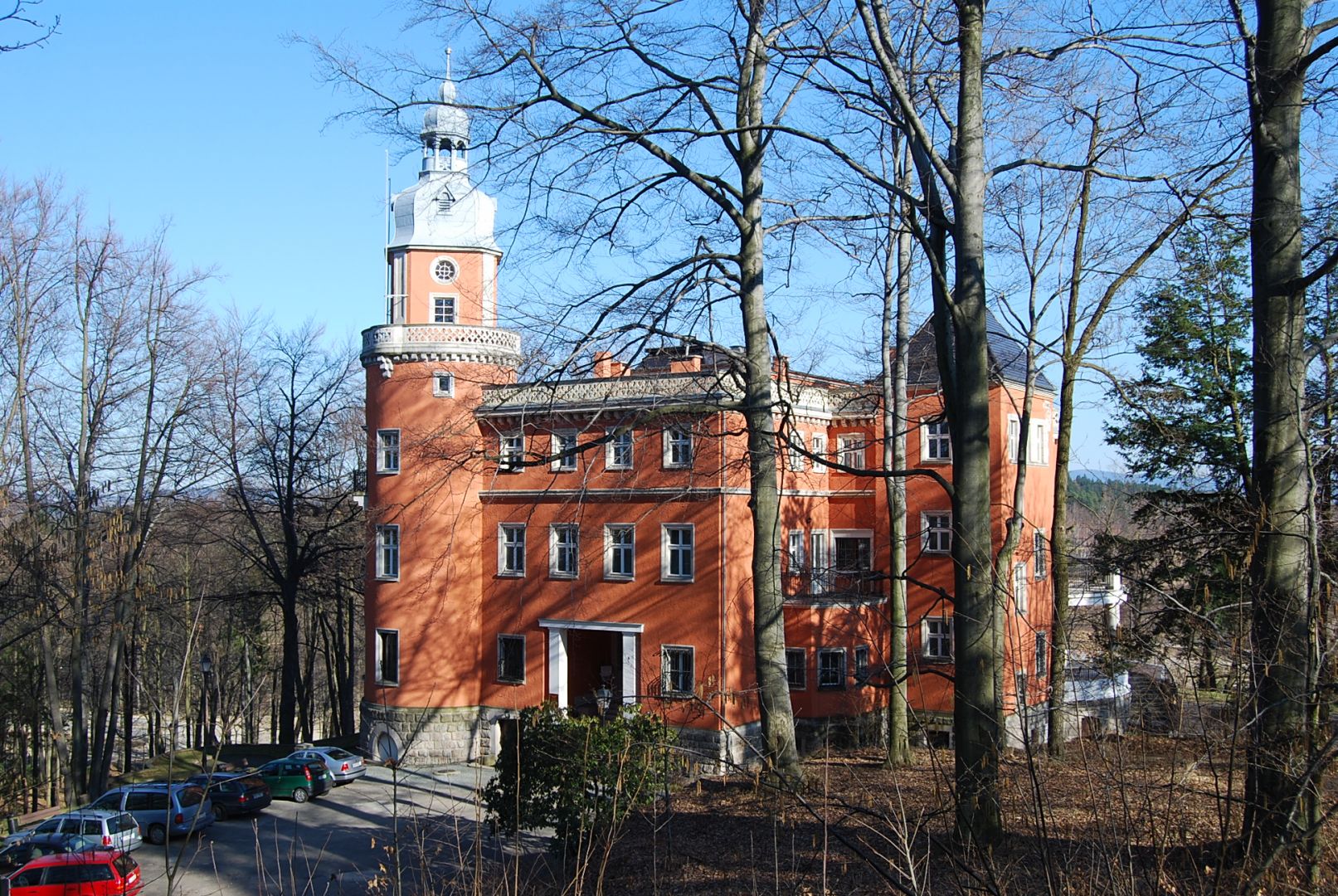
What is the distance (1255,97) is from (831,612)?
66.2 feet

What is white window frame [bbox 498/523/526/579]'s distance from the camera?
93.2 ft

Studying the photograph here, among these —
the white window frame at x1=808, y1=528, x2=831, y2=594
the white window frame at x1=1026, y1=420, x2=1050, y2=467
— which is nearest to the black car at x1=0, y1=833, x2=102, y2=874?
the white window frame at x1=808, y1=528, x2=831, y2=594

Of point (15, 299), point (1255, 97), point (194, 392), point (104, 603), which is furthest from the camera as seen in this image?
A: point (194, 392)

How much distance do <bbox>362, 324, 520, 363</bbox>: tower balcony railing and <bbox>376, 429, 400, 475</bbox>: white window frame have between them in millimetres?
2111

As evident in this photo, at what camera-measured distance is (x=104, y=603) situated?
85.4ft

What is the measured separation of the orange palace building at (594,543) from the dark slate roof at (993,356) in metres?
0.11

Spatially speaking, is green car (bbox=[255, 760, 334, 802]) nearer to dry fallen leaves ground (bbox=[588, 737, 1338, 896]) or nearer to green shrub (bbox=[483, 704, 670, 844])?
green shrub (bbox=[483, 704, 670, 844])

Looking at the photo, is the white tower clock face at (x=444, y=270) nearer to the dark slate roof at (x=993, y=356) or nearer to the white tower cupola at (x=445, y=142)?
the white tower cupola at (x=445, y=142)

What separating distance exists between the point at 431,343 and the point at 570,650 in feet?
29.2

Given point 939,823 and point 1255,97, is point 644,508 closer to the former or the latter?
point 939,823

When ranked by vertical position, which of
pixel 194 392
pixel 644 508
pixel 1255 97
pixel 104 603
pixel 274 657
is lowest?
pixel 274 657

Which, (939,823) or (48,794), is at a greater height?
(939,823)

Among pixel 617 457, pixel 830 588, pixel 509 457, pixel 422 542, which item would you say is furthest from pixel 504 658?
pixel 509 457

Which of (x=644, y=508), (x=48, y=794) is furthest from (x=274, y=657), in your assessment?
(x=644, y=508)
